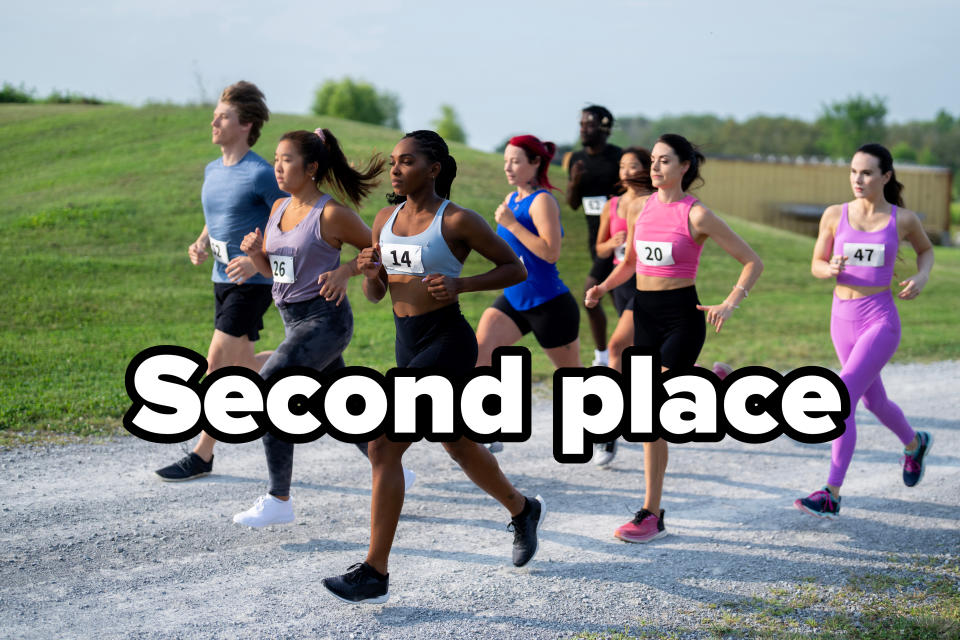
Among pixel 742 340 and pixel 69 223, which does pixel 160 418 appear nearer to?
pixel 742 340

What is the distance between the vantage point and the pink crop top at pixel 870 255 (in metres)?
5.90

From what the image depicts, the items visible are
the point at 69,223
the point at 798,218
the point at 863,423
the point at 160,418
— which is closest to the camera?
the point at 160,418

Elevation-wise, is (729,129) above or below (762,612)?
above

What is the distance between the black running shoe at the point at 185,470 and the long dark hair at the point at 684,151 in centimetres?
351

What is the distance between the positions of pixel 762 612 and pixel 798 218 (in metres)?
52.6

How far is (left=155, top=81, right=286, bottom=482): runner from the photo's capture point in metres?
6.13

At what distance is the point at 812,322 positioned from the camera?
53.5 feet

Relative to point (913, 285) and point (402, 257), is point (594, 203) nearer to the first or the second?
point (913, 285)

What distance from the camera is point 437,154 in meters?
4.67

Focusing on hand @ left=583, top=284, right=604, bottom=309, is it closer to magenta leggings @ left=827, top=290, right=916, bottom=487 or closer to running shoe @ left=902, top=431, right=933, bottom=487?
magenta leggings @ left=827, top=290, right=916, bottom=487

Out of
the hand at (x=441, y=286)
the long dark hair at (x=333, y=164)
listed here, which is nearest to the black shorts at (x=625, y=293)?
the long dark hair at (x=333, y=164)

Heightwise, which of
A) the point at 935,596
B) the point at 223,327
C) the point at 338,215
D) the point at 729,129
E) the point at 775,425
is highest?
the point at 729,129

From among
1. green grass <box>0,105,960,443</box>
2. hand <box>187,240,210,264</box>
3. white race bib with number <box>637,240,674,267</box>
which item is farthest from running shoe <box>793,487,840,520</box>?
green grass <box>0,105,960,443</box>

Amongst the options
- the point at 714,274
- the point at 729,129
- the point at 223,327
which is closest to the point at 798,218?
the point at 714,274
